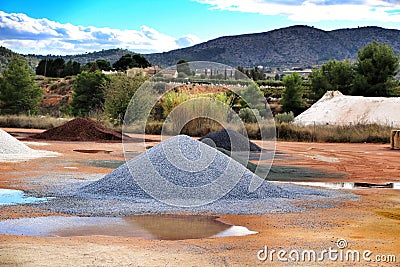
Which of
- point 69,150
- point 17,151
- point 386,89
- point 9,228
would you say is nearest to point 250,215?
point 9,228

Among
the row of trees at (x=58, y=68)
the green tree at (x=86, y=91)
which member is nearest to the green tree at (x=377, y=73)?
the green tree at (x=86, y=91)

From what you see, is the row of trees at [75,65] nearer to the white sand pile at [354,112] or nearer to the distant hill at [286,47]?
the distant hill at [286,47]

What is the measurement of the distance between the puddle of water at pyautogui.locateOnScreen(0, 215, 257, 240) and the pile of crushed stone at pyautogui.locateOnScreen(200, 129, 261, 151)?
8962mm

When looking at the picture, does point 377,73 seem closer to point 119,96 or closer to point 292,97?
point 292,97

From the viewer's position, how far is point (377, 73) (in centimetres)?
4522

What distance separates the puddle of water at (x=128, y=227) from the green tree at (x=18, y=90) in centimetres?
3059

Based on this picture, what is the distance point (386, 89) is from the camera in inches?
1737

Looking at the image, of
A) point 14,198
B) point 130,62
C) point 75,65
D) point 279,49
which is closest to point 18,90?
point 14,198

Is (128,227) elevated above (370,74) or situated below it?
below

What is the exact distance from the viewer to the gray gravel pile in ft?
32.9

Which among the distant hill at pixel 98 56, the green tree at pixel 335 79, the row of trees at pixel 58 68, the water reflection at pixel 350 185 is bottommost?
the water reflection at pixel 350 185

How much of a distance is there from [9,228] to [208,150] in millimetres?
4472

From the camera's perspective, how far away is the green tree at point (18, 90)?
37531 millimetres

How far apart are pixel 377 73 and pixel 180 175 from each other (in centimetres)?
3762
